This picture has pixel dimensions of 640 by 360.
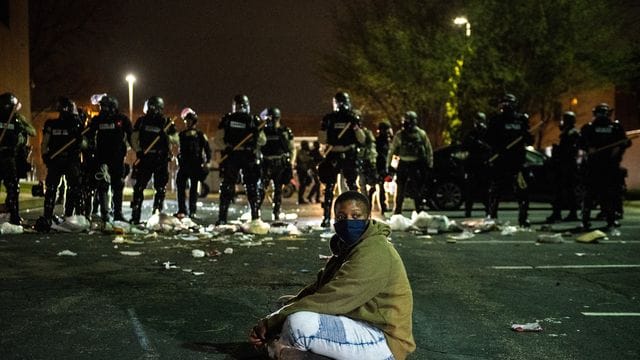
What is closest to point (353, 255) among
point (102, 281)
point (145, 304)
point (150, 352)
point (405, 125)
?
point (150, 352)

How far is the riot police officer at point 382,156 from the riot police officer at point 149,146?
5.39 metres

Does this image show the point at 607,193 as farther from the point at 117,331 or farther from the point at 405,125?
the point at 117,331

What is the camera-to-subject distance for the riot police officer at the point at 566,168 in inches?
620

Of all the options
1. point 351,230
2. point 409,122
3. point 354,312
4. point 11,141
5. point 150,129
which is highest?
point 409,122

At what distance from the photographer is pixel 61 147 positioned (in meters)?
12.9

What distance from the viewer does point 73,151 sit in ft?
42.6

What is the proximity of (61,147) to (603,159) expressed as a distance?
9.15m

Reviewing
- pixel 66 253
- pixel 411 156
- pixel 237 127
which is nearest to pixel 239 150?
pixel 237 127

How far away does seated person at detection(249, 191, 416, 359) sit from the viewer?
417 centimetres

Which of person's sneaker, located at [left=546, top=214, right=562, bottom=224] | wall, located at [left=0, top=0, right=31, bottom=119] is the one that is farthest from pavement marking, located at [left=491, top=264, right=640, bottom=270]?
wall, located at [left=0, top=0, right=31, bottom=119]

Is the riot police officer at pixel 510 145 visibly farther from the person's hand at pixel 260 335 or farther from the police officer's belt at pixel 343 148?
the person's hand at pixel 260 335

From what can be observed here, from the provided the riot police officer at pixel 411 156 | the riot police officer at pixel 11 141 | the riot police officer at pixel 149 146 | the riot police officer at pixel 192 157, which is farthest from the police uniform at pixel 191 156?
the riot police officer at pixel 411 156

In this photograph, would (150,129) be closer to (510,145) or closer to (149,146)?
(149,146)

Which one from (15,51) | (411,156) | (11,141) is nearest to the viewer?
(11,141)
